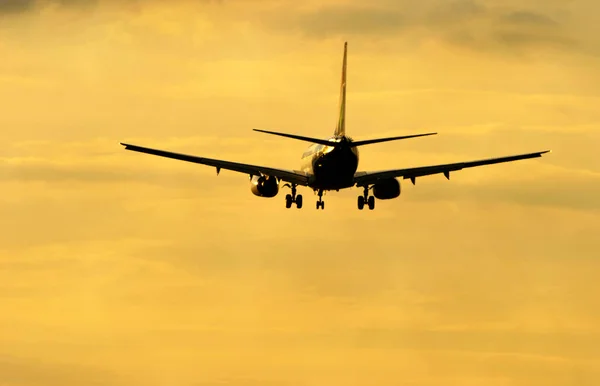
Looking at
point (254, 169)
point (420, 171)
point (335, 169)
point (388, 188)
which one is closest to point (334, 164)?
point (335, 169)

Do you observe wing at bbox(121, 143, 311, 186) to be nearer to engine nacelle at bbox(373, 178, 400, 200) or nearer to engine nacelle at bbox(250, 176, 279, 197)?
engine nacelle at bbox(250, 176, 279, 197)

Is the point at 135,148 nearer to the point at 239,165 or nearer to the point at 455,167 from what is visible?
the point at 239,165

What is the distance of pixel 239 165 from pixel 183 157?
6092mm

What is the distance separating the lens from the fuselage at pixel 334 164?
522 ft

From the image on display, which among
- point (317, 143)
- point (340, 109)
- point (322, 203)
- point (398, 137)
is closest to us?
point (398, 137)

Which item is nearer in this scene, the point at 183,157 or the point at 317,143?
the point at 317,143

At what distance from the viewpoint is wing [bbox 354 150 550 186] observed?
554 feet

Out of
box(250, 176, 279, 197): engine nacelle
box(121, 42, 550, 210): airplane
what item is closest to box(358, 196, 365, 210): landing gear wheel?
box(121, 42, 550, 210): airplane

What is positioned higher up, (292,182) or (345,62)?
(345,62)

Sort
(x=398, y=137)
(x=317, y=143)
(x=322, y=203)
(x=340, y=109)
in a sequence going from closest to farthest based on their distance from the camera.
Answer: (x=398, y=137)
(x=317, y=143)
(x=322, y=203)
(x=340, y=109)

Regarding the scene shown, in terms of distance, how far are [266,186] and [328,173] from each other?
11264 millimetres

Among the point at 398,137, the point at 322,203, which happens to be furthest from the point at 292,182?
the point at 398,137

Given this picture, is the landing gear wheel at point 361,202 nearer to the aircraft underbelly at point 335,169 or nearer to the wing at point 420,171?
the wing at point 420,171

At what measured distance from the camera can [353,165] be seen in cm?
16025
